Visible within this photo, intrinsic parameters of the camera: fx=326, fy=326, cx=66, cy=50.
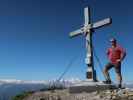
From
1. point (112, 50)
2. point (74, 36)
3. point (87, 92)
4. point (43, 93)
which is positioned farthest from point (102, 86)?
point (74, 36)

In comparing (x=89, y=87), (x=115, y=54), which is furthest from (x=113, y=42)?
(x=89, y=87)

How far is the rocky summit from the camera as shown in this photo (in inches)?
493

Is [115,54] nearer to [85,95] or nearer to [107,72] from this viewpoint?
[107,72]

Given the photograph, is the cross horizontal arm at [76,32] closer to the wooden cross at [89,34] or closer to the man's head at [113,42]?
the wooden cross at [89,34]

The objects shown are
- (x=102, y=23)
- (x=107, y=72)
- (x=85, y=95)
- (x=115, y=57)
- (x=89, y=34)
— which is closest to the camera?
(x=85, y=95)

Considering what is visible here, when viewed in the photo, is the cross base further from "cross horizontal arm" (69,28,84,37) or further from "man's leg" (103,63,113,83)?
"cross horizontal arm" (69,28,84,37)

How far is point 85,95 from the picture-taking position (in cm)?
1375

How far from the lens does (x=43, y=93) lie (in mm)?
15492

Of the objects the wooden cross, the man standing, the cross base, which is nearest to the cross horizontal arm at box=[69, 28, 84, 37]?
the wooden cross

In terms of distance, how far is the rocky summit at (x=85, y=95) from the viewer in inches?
493

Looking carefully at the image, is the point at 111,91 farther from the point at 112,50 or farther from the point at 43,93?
the point at 43,93

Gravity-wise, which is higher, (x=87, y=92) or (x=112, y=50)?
(x=112, y=50)

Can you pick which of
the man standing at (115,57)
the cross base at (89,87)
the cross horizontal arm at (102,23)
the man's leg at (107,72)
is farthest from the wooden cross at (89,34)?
the man standing at (115,57)

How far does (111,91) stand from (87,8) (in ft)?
17.8
